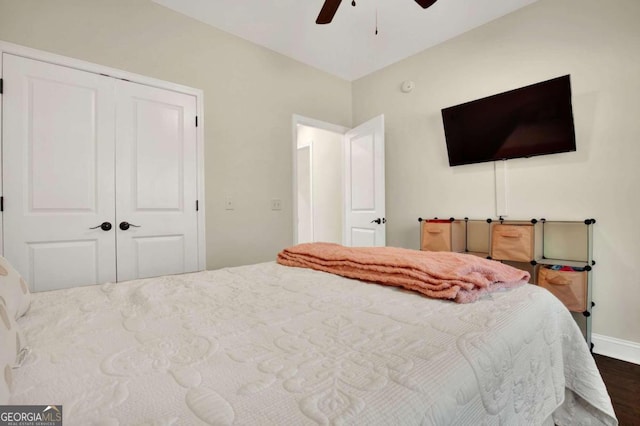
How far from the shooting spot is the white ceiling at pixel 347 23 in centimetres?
251

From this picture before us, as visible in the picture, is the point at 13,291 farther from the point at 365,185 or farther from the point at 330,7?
the point at 365,185

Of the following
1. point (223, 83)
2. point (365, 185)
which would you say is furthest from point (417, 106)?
point (223, 83)

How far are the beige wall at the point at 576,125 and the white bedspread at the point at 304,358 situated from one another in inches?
60.1

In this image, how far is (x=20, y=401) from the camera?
1.61ft

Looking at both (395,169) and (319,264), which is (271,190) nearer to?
(395,169)

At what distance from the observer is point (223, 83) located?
282 centimetres

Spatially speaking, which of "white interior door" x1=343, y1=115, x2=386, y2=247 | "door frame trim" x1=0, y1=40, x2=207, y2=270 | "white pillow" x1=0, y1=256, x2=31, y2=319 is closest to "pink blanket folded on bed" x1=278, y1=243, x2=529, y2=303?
"white pillow" x1=0, y1=256, x2=31, y2=319

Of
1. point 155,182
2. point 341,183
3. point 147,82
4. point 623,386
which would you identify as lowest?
point 623,386

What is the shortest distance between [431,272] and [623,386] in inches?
66.9

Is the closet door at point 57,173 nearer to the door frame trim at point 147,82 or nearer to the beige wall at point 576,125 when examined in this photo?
the door frame trim at point 147,82

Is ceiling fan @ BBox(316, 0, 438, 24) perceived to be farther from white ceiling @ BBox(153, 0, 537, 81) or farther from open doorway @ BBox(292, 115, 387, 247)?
open doorway @ BBox(292, 115, 387, 247)

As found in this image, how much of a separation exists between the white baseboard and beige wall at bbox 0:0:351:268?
2682 millimetres

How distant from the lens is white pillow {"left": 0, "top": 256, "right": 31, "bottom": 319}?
2.67ft

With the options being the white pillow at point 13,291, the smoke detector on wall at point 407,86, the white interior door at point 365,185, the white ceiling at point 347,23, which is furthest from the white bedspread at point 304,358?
the smoke detector on wall at point 407,86
